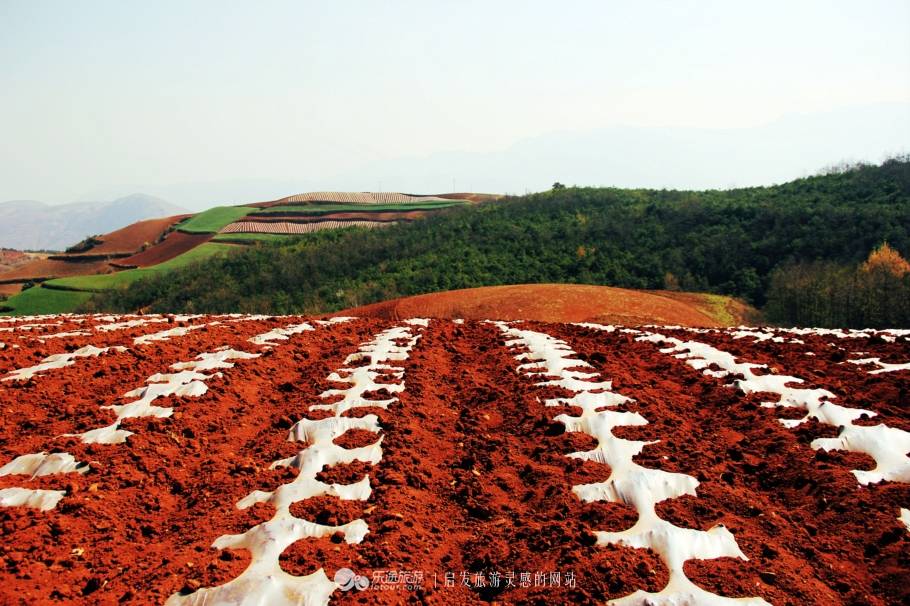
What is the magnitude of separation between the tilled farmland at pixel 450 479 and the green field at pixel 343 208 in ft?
235

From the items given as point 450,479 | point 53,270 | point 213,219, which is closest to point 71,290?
point 53,270

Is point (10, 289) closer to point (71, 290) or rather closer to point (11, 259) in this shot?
point (71, 290)

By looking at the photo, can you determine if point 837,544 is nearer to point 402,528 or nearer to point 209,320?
point 402,528

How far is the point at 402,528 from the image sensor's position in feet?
13.2

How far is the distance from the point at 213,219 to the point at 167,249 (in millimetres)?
12859

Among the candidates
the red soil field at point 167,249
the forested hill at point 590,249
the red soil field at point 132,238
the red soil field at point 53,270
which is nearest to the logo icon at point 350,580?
the forested hill at point 590,249

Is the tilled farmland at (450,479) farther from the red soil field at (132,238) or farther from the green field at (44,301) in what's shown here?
the red soil field at (132,238)

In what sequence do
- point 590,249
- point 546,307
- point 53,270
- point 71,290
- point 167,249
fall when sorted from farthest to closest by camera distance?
1. point 167,249
2. point 53,270
3. point 71,290
4. point 590,249
5. point 546,307

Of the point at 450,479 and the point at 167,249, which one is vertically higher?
the point at 450,479

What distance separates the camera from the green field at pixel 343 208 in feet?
261

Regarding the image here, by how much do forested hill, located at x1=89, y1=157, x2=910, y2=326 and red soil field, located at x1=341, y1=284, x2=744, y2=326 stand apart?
44.0ft

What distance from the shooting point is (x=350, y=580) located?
3461mm

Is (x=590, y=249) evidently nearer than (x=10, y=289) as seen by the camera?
Yes

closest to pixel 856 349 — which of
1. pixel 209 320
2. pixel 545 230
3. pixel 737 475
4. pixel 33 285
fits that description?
pixel 737 475
